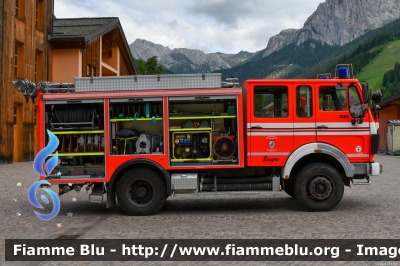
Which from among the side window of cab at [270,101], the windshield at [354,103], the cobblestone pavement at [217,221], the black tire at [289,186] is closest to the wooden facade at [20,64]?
the cobblestone pavement at [217,221]

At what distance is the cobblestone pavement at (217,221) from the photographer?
7.75m

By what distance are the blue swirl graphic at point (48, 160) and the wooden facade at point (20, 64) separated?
1530cm

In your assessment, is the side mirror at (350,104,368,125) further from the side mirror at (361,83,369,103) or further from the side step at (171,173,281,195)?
the side step at (171,173,281,195)

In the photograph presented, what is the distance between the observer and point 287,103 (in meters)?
9.80

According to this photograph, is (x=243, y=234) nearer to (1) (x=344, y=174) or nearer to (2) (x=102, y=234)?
(2) (x=102, y=234)

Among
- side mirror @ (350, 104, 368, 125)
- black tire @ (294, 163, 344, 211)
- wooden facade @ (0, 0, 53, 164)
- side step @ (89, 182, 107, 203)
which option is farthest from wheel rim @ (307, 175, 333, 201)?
wooden facade @ (0, 0, 53, 164)

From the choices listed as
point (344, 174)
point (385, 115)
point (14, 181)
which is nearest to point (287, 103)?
point (344, 174)

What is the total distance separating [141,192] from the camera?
962 centimetres

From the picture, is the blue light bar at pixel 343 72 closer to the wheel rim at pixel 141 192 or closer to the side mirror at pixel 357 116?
the side mirror at pixel 357 116

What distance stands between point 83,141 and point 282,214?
4.34m

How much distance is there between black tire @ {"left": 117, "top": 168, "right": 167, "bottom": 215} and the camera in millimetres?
9531

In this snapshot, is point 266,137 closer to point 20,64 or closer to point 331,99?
point 331,99

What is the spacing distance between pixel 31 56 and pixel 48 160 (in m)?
18.7

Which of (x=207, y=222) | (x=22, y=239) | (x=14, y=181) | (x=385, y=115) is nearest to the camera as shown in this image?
(x=22, y=239)
